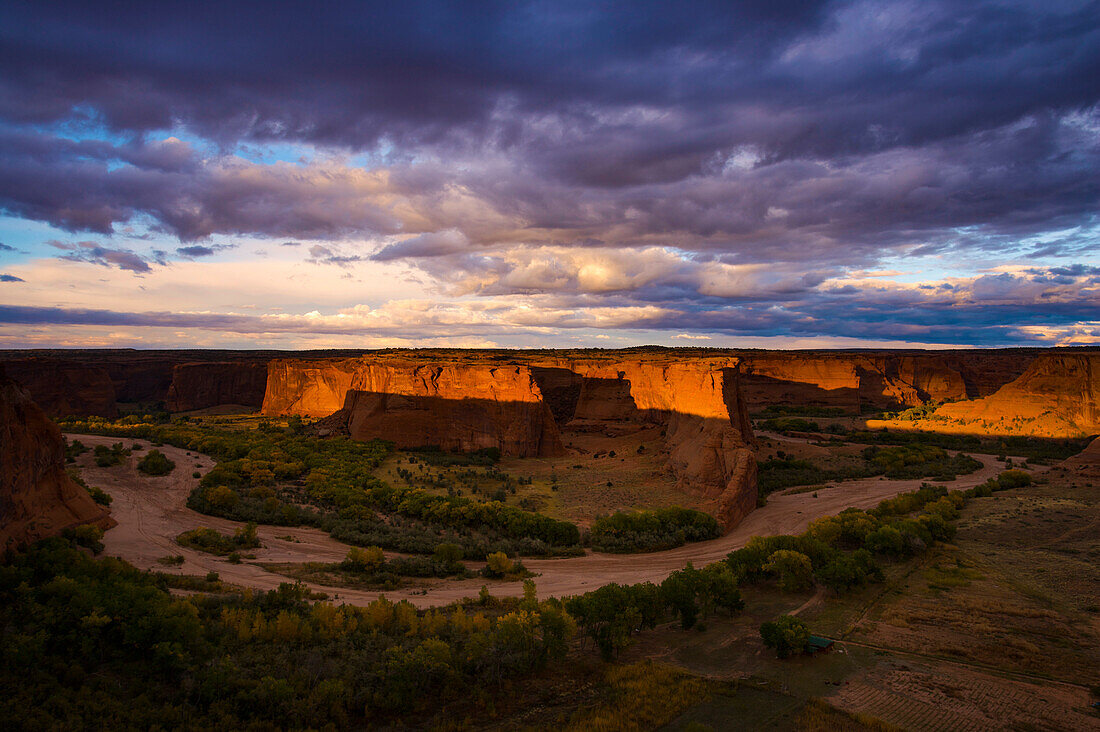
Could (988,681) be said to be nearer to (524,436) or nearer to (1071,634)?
(1071,634)

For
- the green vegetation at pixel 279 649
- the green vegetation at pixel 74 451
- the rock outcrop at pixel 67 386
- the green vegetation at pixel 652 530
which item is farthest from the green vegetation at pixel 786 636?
the rock outcrop at pixel 67 386

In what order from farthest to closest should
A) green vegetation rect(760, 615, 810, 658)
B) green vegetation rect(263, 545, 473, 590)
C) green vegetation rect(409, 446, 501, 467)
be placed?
green vegetation rect(409, 446, 501, 467) → green vegetation rect(263, 545, 473, 590) → green vegetation rect(760, 615, 810, 658)

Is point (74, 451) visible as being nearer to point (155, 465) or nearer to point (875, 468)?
point (155, 465)

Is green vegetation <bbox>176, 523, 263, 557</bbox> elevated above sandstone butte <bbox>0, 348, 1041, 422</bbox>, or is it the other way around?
sandstone butte <bbox>0, 348, 1041, 422</bbox>

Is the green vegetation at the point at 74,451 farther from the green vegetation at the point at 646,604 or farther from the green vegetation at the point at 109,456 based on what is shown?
the green vegetation at the point at 646,604

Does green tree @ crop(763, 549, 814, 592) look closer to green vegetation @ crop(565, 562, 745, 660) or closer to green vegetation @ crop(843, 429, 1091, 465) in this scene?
green vegetation @ crop(565, 562, 745, 660)

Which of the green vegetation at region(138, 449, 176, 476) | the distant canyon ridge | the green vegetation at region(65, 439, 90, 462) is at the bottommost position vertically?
the green vegetation at region(138, 449, 176, 476)

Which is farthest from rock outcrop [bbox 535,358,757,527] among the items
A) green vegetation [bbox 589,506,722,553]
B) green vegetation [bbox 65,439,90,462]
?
green vegetation [bbox 65,439,90,462]

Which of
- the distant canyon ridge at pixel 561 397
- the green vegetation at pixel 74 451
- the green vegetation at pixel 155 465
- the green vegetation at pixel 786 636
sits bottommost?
the green vegetation at pixel 786 636
